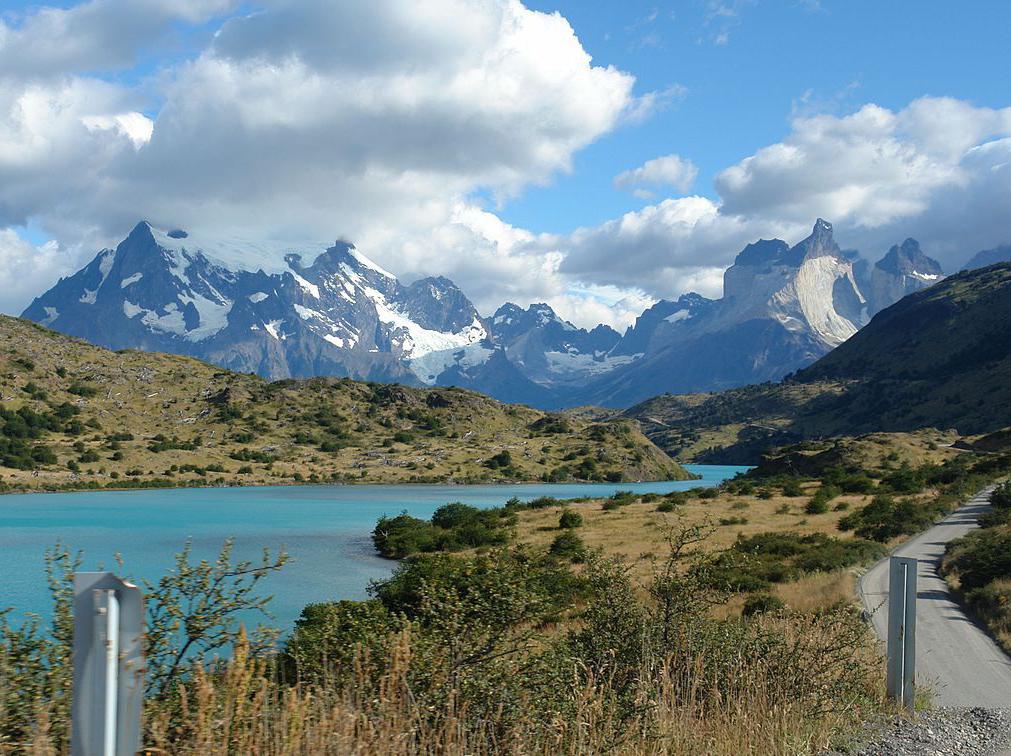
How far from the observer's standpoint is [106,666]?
429 centimetres

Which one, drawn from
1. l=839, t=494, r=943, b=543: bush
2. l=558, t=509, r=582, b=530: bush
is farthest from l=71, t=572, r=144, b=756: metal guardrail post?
l=558, t=509, r=582, b=530: bush

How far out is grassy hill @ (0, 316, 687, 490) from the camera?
143 meters

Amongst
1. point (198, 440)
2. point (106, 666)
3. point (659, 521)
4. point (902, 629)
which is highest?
point (106, 666)

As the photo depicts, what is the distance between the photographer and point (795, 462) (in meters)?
129

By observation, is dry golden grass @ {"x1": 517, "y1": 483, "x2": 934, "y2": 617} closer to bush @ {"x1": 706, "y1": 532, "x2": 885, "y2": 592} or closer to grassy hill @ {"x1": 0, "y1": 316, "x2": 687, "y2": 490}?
bush @ {"x1": 706, "y1": 532, "x2": 885, "y2": 592}

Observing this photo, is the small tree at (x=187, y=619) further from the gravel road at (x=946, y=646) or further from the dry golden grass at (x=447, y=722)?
the gravel road at (x=946, y=646)

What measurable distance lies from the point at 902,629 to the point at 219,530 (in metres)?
69.5

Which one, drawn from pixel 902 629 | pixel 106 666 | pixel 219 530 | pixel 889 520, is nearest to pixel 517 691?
pixel 106 666

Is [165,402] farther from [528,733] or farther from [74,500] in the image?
[528,733]

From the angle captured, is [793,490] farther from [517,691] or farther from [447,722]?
[447,722]

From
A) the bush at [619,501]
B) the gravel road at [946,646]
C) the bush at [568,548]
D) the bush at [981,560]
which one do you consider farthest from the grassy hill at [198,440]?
the gravel road at [946,646]

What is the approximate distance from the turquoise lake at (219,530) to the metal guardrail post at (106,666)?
8.26 m

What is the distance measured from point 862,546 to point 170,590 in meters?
40.5

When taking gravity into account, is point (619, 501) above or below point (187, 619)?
below
